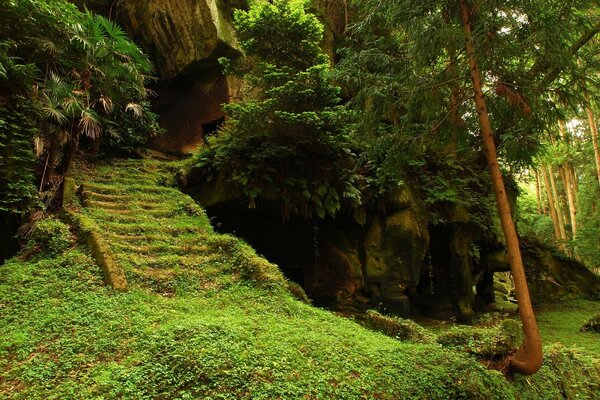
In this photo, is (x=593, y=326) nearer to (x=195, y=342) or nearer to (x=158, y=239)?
(x=195, y=342)

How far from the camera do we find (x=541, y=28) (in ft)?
14.7

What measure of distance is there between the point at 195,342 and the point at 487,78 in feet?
17.7

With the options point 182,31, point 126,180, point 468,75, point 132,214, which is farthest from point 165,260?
point 182,31

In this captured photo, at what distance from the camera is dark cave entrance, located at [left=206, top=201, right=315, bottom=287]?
10.1 m

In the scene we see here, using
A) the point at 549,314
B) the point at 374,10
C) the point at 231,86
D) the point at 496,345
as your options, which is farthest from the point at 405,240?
the point at 231,86

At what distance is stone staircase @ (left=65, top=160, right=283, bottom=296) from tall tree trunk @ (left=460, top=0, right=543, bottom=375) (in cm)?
370

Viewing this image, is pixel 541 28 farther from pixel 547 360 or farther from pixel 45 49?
pixel 45 49

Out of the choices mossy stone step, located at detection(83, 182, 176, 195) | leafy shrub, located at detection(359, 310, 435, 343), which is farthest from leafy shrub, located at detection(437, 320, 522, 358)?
mossy stone step, located at detection(83, 182, 176, 195)

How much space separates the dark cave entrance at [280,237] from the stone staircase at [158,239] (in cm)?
191

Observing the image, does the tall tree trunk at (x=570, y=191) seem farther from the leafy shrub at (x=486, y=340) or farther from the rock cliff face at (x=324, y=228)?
the leafy shrub at (x=486, y=340)

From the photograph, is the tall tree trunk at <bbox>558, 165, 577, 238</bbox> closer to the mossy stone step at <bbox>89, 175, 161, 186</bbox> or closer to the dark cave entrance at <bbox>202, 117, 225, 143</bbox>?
the dark cave entrance at <bbox>202, 117, 225, 143</bbox>

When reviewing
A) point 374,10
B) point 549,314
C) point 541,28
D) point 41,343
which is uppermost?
point 374,10

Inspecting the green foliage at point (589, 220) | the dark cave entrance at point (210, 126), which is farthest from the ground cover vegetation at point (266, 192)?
the green foliage at point (589, 220)

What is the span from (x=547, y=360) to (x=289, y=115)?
6.24 m
